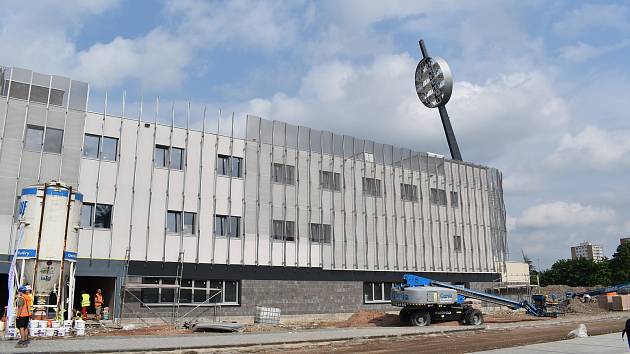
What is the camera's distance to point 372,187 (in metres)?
39.2

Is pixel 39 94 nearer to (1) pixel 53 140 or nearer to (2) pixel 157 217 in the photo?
(1) pixel 53 140

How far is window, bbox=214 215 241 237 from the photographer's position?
103 ft

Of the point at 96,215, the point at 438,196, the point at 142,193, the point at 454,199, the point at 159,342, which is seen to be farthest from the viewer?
the point at 454,199

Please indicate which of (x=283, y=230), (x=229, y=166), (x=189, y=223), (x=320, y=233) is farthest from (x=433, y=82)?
(x=189, y=223)

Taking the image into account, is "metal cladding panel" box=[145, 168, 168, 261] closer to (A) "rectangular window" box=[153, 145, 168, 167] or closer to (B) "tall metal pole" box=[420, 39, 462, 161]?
(A) "rectangular window" box=[153, 145, 168, 167]

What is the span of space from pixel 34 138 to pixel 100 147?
128 inches

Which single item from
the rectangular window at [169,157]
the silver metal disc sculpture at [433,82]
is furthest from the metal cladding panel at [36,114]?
the silver metal disc sculpture at [433,82]

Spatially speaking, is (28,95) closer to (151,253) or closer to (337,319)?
(151,253)

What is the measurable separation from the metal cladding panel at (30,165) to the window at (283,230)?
46.8 ft

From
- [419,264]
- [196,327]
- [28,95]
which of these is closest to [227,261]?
[196,327]

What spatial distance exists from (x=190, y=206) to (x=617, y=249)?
9356 cm

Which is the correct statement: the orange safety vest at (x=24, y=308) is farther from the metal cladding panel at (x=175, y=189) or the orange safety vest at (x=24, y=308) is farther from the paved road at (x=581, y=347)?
the paved road at (x=581, y=347)

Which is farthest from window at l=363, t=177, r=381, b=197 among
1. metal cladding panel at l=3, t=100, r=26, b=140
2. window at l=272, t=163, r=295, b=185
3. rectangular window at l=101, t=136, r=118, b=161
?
metal cladding panel at l=3, t=100, r=26, b=140

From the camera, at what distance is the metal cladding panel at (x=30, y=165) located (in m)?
26.2
